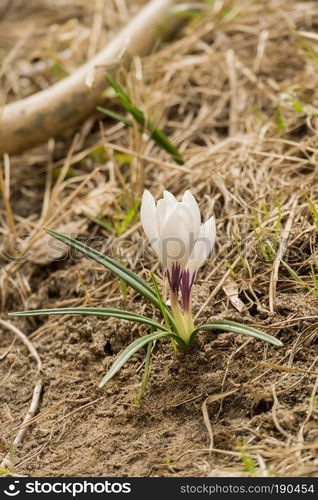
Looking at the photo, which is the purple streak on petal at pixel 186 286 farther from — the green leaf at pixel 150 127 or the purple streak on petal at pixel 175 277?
the green leaf at pixel 150 127

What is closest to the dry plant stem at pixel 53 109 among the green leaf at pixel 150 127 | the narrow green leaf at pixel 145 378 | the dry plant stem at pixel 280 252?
the green leaf at pixel 150 127

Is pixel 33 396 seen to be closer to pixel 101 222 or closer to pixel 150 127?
pixel 101 222

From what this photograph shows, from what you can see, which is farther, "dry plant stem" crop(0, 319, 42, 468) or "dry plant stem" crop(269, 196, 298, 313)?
"dry plant stem" crop(269, 196, 298, 313)

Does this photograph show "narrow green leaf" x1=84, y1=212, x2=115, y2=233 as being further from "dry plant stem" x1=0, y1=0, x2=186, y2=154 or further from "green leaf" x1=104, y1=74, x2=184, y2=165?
"dry plant stem" x1=0, y1=0, x2=186, y2=154

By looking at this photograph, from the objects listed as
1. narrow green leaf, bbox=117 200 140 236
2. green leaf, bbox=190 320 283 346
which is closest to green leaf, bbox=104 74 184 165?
narrow green leaf, bbox=117 200 140 236

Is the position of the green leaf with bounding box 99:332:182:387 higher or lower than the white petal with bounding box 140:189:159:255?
lower

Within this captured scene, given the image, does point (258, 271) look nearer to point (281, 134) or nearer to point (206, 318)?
point (206, 318)

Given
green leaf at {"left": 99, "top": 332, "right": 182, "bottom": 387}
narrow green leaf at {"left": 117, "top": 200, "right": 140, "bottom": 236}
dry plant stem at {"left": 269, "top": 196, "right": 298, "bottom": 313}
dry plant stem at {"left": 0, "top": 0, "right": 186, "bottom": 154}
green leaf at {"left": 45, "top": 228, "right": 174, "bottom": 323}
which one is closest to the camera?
green leaf at {"left": 99, "top": 332, "right": 182, "bottom": 387}
